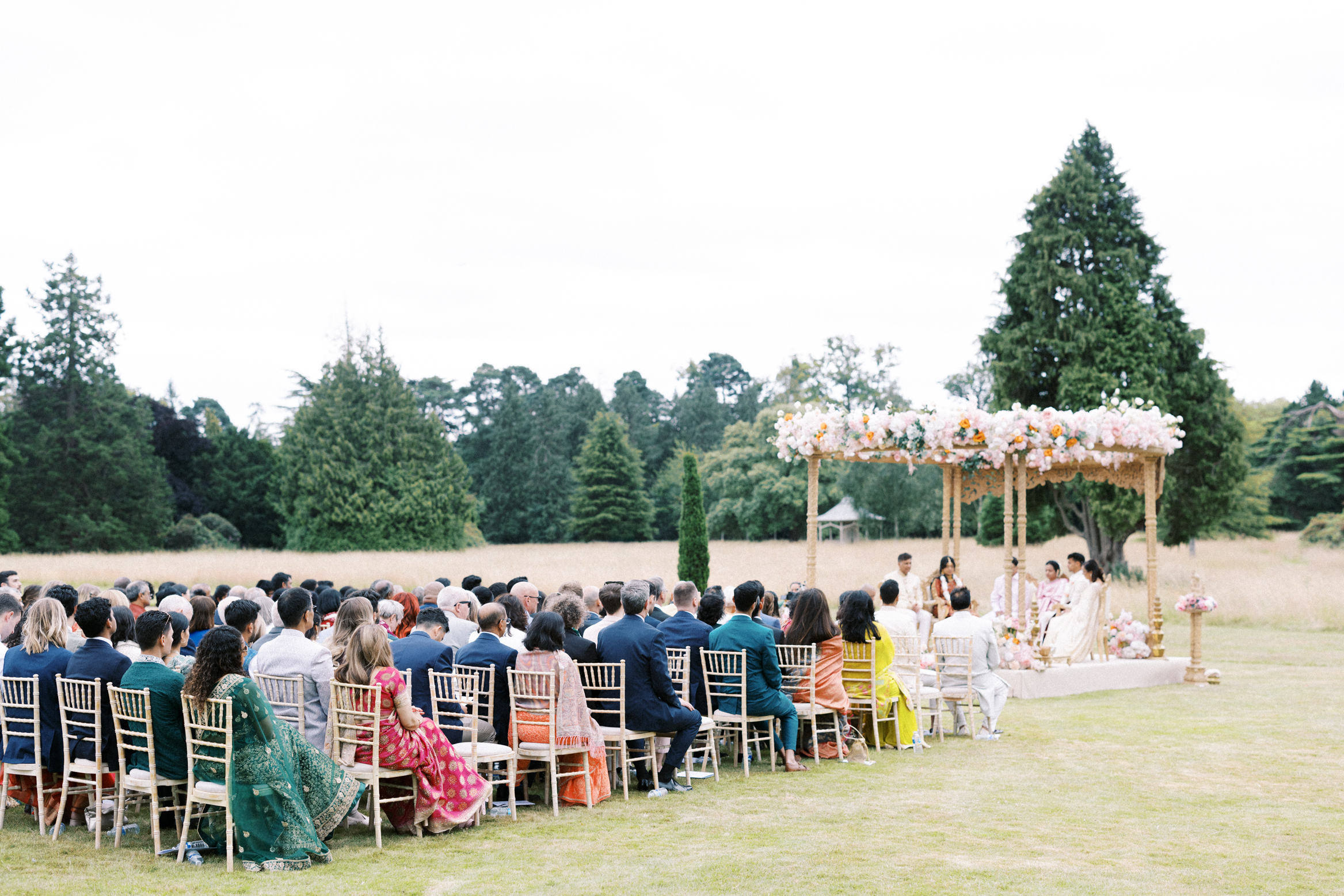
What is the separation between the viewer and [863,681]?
31.6 ft

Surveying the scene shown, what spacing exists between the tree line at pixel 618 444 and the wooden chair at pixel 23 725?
16.3m

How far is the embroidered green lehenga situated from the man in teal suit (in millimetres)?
3574

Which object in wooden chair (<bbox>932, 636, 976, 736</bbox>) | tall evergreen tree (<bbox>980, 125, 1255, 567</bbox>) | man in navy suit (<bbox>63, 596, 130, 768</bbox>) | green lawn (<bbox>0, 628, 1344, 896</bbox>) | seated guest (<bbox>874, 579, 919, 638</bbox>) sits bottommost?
green lawn (<bbox>0, 628, 1344, 896</bbox>)

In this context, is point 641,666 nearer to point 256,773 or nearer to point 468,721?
point 468,721

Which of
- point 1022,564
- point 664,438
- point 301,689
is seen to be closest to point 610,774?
point 301,689

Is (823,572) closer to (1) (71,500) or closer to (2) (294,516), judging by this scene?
(2) (294,516)

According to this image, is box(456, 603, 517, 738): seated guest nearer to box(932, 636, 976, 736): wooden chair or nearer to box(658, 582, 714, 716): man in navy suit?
box(658, 582, 714, 716): man in navy suit

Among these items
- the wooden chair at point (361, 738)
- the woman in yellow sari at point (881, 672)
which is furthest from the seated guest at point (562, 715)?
the woman in yellow sari at point (881, 672)

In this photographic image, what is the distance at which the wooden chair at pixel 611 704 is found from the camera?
7.61 meters

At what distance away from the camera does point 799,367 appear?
55000mm

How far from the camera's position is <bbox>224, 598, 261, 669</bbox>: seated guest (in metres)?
6.78

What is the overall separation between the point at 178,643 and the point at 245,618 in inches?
21.6

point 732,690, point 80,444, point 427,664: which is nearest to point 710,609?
point 732,690

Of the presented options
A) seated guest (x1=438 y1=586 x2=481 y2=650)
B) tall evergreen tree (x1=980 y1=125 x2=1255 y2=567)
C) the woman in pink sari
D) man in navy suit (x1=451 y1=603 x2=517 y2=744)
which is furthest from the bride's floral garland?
tall evergreen tree (x1=980 y1=125 x2=1255 y2=567)
